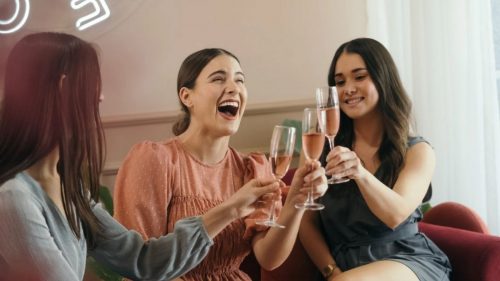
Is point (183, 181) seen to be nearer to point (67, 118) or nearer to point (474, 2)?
point (67, 118)

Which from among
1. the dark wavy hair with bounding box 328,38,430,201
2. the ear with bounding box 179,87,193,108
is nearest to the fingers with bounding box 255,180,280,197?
the ear with bounding box 179,87,193,108

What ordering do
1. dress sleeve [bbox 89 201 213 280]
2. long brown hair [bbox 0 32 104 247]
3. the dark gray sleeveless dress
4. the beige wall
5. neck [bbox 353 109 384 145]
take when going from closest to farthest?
long brown hair [bbox 0 32 104 247], dress sleeve [bbox 89 201 213 280], the dark gray sleeveless dress, neck [bbox 353 109 384 145], the beige wall

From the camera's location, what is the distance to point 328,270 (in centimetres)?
131

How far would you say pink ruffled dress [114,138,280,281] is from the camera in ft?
3.72

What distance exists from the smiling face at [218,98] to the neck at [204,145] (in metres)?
0.02

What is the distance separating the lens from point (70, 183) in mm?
654

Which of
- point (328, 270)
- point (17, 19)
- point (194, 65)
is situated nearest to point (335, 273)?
point (328, 270)

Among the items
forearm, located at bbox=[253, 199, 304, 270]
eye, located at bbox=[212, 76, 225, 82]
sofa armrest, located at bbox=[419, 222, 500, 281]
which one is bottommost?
sofa armrest, located at bbox=[419, 222, 500, 281]

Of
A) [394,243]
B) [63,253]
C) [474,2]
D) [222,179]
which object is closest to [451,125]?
[474,2]

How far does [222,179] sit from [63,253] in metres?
0.58

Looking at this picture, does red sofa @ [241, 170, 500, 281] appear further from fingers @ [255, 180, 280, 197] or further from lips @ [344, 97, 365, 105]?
fingers @ [255, 180, 280, 197]

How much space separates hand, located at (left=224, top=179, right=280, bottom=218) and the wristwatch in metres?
0.41

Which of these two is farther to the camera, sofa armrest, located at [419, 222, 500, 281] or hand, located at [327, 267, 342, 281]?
hand, located at [327, 267, 342, 281]

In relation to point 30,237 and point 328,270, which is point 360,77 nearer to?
point 328,270
